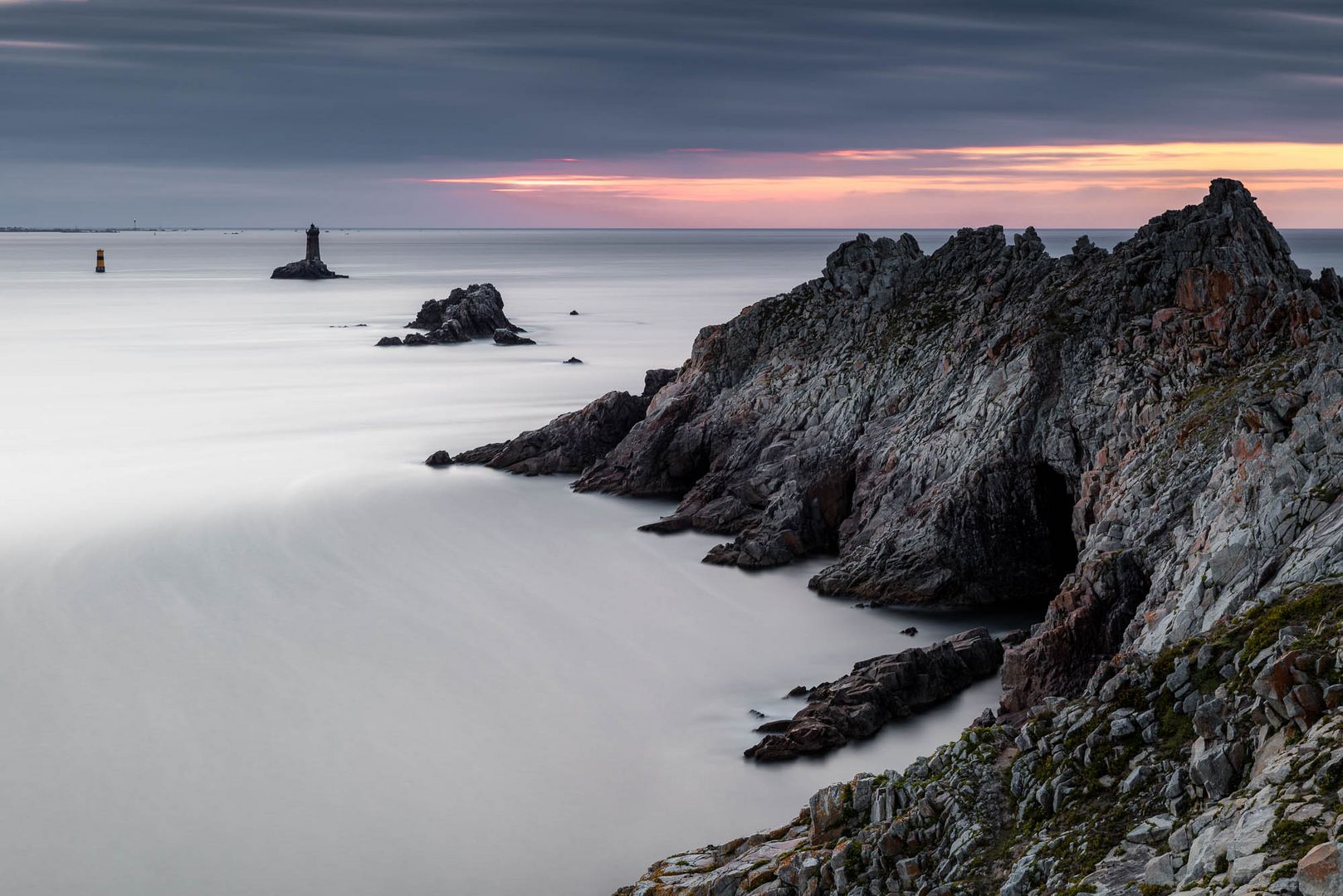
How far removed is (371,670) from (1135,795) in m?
16.6

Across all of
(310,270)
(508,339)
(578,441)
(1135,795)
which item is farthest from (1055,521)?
(310,270)

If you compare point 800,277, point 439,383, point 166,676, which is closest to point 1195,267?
point 166,676

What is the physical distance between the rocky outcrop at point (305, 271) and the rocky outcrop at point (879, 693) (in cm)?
14250

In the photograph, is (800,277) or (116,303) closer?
(116,303)

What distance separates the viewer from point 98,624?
2736 cm

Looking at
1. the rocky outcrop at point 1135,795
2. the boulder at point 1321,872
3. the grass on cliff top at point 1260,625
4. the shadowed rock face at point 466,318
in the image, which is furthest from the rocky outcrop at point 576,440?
the shadowed rock face at point 466,318

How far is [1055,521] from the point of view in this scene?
1112 inches

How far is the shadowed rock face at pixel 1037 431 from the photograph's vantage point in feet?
56.3

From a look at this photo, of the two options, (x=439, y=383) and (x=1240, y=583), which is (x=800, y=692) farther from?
(x=439, y=383)

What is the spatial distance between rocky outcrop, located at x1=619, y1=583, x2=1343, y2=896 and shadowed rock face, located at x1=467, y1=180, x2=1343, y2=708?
2.38 metres

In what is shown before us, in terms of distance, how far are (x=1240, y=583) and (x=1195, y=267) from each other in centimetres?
1587

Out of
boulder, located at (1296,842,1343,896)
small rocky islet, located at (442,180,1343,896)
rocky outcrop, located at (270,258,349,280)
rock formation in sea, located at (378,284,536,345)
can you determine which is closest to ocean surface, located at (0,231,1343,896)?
small rocky islet, located at (442,180,1343,896)

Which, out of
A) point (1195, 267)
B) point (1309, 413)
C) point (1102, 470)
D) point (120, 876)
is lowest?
point (120, 876)

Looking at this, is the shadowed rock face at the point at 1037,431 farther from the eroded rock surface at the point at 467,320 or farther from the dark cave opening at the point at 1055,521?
the eroded rock surface at the point at 467,320
